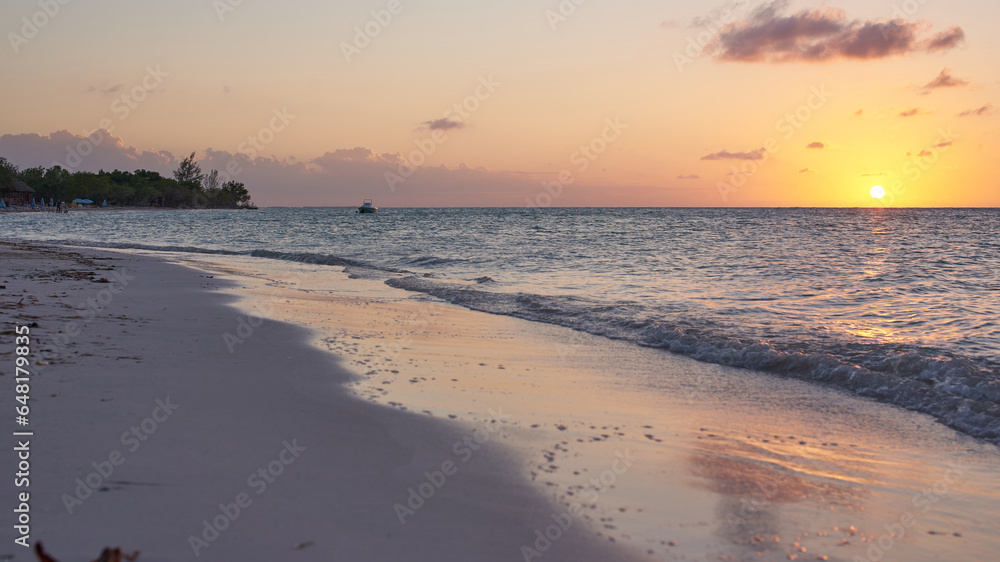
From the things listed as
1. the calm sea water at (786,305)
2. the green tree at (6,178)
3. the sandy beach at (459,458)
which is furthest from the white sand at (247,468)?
the green tree at (6,178)

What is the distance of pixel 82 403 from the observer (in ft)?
17.1

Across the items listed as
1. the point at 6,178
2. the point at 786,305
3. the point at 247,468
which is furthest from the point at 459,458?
the point at 6,178

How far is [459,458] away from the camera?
15.7ft

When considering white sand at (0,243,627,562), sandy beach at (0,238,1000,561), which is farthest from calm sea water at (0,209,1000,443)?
white sand at (0,243,627,562)

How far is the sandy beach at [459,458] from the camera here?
350cm

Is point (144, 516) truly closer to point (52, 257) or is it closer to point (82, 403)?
point (82, 403)

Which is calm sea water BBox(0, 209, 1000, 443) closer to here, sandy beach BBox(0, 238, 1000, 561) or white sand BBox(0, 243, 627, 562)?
sandy beach BBox(0, 238, 1000, 561)

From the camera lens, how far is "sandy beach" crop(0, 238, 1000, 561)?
350 cm

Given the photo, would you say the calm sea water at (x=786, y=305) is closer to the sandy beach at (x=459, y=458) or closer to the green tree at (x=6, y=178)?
the sandy beach at (x=459, y=458)

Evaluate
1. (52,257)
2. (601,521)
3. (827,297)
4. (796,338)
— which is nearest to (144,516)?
(601,521)

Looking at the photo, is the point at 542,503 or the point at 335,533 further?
the point at 542,503

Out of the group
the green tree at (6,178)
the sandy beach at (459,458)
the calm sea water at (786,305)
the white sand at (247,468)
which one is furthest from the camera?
the green tree at (6,178)

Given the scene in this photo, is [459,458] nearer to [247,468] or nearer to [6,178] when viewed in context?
[247,468]

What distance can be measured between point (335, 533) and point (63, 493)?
5.48ft
